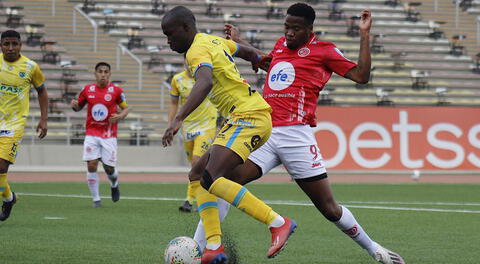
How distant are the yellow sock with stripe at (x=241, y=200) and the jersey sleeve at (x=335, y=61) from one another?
1.50 metres

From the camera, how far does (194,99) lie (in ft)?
23.3

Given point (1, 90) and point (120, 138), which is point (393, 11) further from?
point (1, 90)

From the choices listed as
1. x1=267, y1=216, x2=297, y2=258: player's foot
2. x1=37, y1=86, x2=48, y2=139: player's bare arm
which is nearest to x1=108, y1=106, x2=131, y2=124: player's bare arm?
x1=37, y1=86, x2=48, y2=139: player's bare arm

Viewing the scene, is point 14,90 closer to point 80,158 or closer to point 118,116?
point 118,116

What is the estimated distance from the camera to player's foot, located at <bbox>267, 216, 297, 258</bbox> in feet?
22.5

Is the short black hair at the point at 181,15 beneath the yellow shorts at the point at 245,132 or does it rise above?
above

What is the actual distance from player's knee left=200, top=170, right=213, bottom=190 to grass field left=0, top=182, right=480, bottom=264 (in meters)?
0.84

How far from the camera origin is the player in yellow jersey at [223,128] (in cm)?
710

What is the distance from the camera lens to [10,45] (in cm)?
1179

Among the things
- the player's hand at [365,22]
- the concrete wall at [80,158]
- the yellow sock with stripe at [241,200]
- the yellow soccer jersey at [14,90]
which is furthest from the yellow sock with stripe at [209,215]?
the concrete wall at [80,158]

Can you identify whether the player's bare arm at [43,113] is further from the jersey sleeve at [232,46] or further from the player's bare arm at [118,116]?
the jersey sleeve at [232,46]

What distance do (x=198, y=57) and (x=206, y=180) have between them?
97 cm

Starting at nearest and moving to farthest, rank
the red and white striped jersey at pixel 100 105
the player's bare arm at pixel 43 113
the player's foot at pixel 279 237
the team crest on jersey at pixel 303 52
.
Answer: the player's foot at pixel 279 237 < the team crest on jersey at pixel 303 52 < the player's bare arm at pixel 43 113 < the red and white striped jersey at pixel 100 105

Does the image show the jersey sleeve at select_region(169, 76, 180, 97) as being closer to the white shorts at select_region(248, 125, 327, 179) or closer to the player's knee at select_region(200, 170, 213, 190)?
the white shorts at select_region(248, 125, 327, 179)
